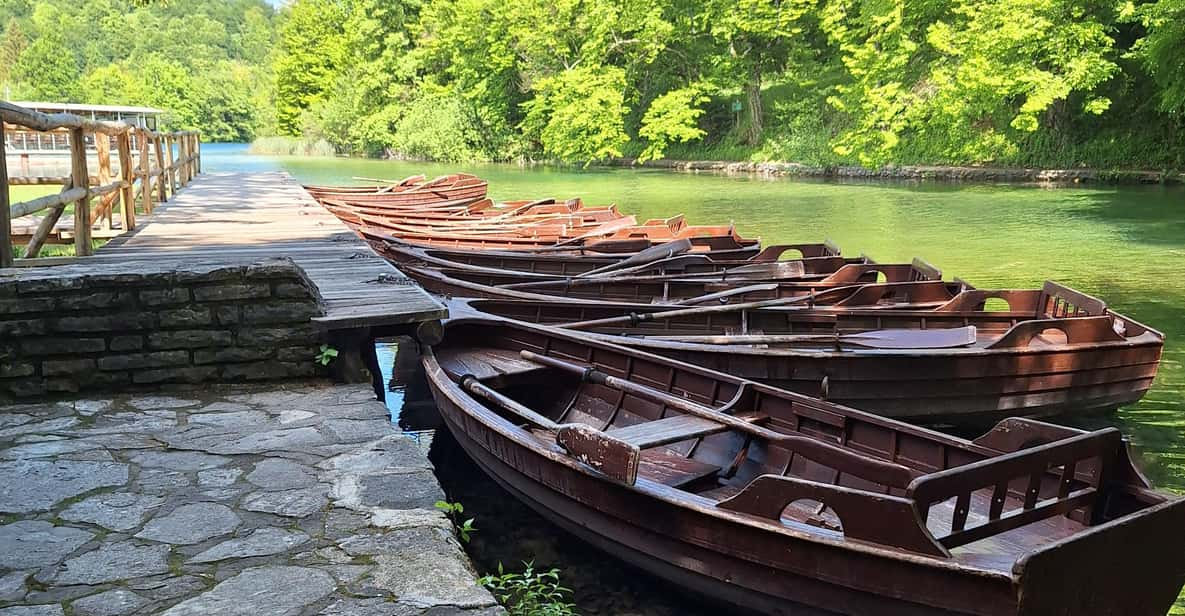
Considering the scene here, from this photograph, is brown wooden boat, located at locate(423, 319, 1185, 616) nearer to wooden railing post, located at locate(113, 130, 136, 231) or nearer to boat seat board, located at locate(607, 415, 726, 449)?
boat seat board, located at locate(607, 415, 726, 449)

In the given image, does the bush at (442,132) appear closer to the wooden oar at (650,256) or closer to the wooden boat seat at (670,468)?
the wooden oar at (650,256)

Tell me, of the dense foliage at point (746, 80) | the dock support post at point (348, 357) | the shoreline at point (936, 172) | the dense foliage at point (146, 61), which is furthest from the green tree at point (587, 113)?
the dense foliage at point (146, 61)

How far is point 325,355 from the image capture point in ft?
16.1

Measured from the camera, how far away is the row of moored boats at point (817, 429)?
334cm

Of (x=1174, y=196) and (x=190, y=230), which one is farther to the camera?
(x=1174, y=196)

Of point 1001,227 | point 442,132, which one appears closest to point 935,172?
point 1001,227

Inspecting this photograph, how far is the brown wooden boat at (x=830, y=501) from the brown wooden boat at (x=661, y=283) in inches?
129

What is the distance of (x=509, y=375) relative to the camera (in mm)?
5734

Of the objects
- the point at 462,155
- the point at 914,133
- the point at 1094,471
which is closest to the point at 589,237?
the point at 1094,471

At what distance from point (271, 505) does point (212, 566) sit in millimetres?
489

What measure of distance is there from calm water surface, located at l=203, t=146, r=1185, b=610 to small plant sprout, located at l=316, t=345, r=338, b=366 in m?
5.56

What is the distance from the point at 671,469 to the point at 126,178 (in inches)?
262

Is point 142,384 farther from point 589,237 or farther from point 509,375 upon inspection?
point 589,237

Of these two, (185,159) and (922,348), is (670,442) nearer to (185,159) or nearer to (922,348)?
(922,348)
